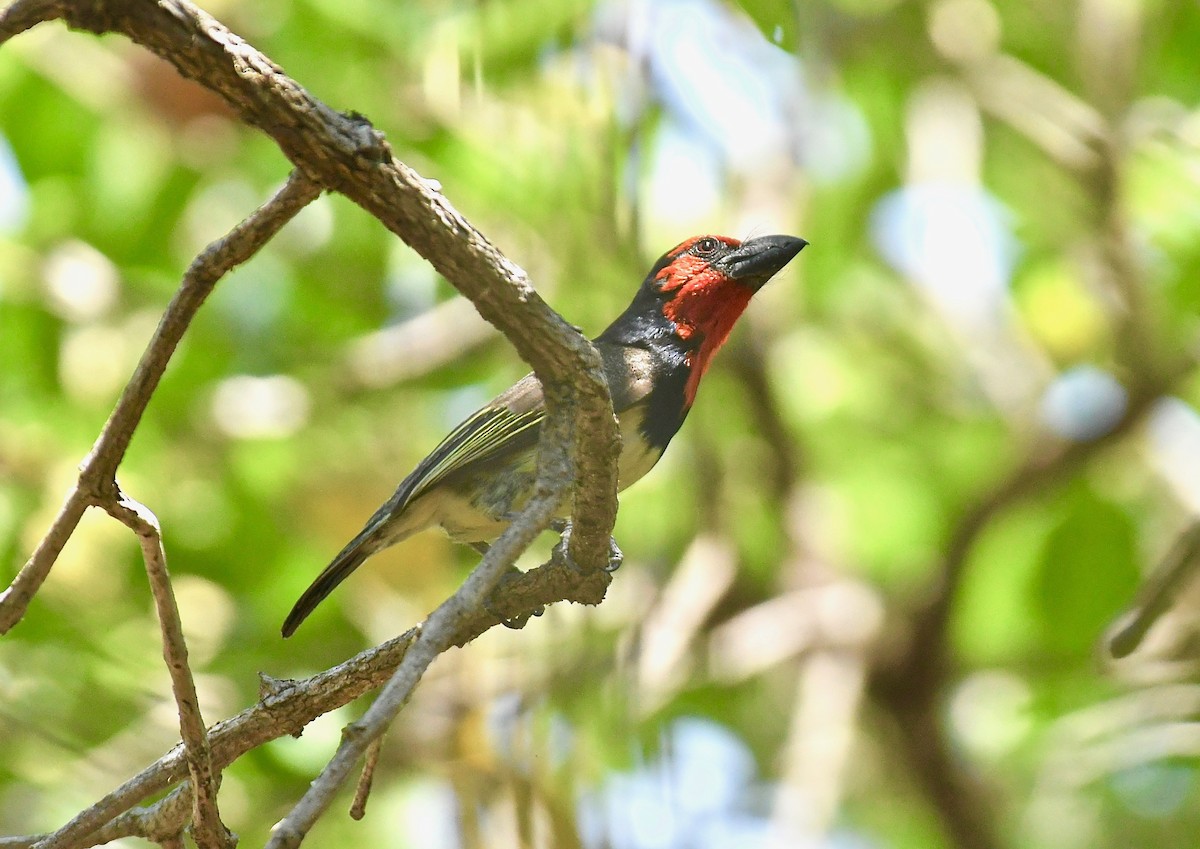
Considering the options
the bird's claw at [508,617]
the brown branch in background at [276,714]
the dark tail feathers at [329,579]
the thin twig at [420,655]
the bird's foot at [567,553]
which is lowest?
the thin twig at [420,655]

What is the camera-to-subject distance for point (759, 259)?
4.23 meters

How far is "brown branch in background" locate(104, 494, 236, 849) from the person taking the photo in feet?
6.77

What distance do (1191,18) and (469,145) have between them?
111 inches

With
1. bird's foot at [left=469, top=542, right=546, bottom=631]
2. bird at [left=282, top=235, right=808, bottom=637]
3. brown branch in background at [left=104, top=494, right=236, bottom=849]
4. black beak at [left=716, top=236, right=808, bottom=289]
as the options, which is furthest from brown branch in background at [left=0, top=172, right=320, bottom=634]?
black beak at [left=716, top=236, right=808, bottom=289]

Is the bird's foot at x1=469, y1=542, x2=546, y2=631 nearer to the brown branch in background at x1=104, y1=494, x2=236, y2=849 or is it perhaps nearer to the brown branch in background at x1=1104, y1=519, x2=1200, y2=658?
the brown branch in background at x1=104, y1=494, x2=236, y2=849

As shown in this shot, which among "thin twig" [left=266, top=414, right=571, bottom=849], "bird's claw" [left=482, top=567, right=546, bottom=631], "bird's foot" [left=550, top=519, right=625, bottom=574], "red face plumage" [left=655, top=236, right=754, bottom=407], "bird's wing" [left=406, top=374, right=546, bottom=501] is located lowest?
"thin twig" [left=266, top=414, right=571, bottom=849]

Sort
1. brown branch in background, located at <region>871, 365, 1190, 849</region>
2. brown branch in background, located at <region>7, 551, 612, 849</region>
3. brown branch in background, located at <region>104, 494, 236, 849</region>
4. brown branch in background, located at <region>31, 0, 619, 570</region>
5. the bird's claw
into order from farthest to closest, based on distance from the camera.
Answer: brown branch in background, located at <region>871, 365, 1190, 849</region>
the bird's claw
brown branch in background, located at <region>7, 551, 612, 849</region>
brown branch in background, located at <region>104, 494, 236, 849</region>
brown branch in background, located at <region>31, 0, 619, 570</region>

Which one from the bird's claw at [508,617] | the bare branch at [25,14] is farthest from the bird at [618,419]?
the bare branch at [25,14]

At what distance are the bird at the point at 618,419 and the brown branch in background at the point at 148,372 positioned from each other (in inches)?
55.5

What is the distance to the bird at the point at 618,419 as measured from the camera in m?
3.64

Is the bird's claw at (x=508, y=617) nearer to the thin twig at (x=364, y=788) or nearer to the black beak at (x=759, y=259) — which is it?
the thin twig at (x=364, y=788)

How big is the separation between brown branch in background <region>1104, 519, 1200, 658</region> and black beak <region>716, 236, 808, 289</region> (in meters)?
1.34

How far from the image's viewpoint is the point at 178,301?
1.96m

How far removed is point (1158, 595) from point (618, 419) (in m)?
1.32
